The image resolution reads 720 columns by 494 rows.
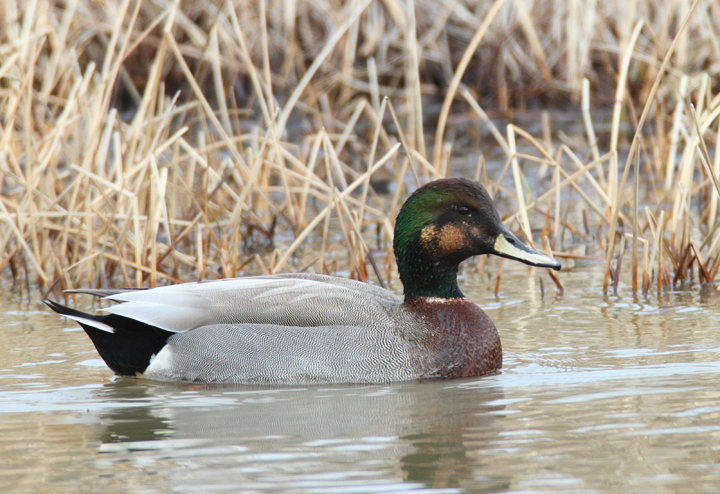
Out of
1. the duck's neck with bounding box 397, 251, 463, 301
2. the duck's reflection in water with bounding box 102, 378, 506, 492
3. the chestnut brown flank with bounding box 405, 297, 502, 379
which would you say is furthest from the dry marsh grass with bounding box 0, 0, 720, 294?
the duck's reflection in water with bounding box 102, 378, 506, 492

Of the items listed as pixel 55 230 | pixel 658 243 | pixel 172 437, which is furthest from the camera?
pixel 55 230

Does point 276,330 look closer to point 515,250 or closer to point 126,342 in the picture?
point 126,342

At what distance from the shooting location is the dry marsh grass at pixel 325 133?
21.7 feet

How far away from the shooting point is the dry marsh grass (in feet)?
21.7

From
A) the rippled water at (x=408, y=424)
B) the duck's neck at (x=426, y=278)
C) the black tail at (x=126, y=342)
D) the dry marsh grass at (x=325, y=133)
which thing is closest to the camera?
the rippled water at (x=408, y=424)

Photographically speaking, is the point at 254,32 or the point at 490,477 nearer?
the point at 490,477

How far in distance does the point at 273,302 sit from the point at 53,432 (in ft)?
4.22

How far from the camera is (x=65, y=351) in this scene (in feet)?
18.1

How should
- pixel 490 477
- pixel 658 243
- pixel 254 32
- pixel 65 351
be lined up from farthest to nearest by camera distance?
1. pixel 254 32
2. pixel 658 243
3. pixel 65 351
4. pixel 490 477

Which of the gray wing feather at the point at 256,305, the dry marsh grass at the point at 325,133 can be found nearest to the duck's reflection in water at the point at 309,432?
the gray wing feather at the point at 256,305

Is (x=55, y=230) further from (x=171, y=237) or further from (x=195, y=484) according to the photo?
(x=195, y=484)

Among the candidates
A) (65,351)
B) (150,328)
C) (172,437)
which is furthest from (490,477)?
(65,351)

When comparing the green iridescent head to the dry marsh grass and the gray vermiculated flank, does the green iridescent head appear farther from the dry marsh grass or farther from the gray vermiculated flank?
the dry marsh grass

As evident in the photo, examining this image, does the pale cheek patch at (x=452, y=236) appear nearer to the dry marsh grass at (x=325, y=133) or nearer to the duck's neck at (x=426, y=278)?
the duck's neck at (x=426, y=278)
